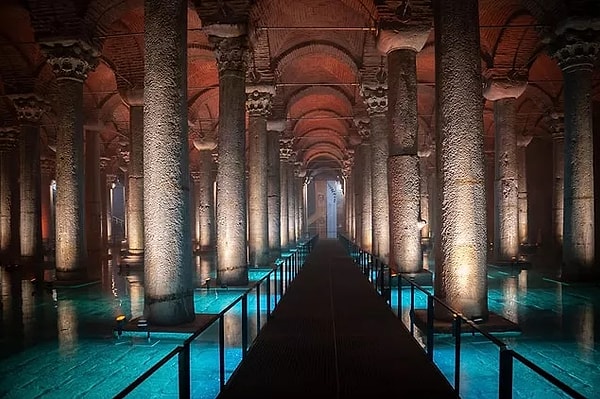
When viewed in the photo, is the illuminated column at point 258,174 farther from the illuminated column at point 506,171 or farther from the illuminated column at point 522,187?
the illuminated column at point 522,187

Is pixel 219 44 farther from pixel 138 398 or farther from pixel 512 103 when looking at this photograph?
pixel 512 103

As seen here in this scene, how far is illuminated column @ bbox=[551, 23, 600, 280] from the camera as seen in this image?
11.7m

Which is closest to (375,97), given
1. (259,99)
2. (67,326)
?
(259,99)

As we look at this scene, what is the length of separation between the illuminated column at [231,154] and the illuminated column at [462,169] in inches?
199

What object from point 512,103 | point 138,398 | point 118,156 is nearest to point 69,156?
point 138,398

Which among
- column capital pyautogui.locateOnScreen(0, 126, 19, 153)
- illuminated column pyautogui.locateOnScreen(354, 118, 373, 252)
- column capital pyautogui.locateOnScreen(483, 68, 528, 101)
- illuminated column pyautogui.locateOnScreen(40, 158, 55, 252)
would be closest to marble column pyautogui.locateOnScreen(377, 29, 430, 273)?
column capital pyautogui.locateOnScreen(483, 68, 528, 101)

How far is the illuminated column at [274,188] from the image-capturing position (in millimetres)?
18391

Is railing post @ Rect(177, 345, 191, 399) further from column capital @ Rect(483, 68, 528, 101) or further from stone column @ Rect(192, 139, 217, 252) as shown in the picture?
stone column @ Rect(192, 139, 217, 252)

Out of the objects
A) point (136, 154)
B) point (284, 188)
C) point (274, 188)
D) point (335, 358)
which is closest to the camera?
point (335, 358)

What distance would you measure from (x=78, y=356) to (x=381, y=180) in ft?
31.7

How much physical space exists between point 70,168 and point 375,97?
27.3ft

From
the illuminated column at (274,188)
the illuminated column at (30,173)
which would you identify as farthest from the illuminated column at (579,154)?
the illuminated column at (30,173)

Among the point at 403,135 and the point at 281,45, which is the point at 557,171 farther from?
the point at 403,135

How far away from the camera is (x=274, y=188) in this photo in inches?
750
